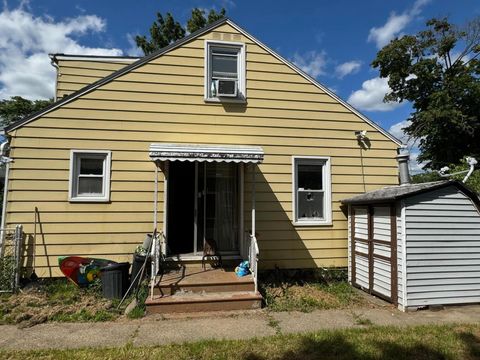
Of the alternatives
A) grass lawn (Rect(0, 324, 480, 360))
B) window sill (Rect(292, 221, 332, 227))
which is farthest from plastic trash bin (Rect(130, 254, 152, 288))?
window sill (Rect(292, 221, 332, 227))

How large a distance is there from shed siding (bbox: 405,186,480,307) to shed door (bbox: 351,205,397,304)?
1.06 feet

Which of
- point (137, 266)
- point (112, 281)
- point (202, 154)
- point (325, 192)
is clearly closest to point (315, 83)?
point (325, 192)

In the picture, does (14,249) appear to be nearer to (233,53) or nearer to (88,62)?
(88,62)

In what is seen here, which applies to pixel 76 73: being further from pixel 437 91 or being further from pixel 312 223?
pixel 437 91

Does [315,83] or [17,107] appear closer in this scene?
[315,83]

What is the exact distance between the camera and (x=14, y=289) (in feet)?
20.8

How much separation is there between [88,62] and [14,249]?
→ 17.8 feet

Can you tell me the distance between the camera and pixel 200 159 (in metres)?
6.32

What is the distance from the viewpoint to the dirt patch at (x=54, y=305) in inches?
213

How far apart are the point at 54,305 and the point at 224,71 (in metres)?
6.02

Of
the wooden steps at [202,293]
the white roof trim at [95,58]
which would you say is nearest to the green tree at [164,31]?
the white roof trim at [95,58]

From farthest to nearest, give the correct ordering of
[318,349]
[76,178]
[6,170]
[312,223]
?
[312,223] < [76,178] < [6,170] < [318,349]

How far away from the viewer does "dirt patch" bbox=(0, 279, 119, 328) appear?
5406mm

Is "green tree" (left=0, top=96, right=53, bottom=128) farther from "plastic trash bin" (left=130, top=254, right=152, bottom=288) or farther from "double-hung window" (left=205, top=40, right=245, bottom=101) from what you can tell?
"plastic trash bin" (left=130, top=254, right=152, bottom=288)
